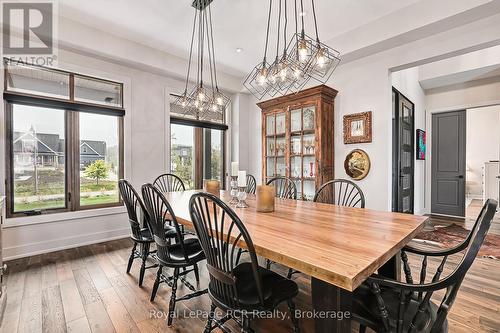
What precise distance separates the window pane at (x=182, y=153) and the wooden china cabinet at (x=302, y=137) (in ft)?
4.83

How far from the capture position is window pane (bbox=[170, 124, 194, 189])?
4.65 m

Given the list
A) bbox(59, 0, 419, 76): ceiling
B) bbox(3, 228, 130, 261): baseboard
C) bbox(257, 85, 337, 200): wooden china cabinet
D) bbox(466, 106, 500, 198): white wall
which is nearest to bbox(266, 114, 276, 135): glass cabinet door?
bbox(257, 85, 337, 200): wooden china cabinet

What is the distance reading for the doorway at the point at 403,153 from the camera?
407 cm

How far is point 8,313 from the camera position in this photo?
6.46 ft

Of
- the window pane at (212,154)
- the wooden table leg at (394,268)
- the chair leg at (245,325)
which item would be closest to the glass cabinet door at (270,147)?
the window pane at (212,154)

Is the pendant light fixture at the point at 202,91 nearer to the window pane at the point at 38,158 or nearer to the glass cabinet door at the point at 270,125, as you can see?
the glass cabinet door at the point at 270,125

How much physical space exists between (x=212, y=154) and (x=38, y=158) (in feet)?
9.22

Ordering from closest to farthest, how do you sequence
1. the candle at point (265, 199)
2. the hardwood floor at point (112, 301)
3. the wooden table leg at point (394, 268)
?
the wooden table leg at point (394, 268) → the hardwood floor at point (112, 301) → the candle at point (265, 199)

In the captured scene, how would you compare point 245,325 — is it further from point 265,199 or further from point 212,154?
point 212,154

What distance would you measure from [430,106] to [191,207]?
637 cm

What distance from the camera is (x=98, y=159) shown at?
12.7ft

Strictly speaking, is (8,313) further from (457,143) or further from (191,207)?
(457,143)

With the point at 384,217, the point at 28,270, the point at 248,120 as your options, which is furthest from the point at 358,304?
the point at 248,120

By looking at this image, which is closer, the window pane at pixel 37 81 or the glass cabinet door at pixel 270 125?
the window pane at pixel 37 81
